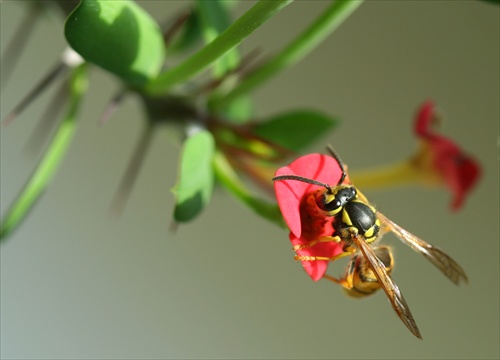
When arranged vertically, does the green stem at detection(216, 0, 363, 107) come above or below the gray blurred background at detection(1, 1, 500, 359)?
below

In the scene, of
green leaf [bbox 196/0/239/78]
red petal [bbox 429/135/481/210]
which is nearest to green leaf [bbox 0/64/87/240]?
green leaf [bbox 196/0/239/78]

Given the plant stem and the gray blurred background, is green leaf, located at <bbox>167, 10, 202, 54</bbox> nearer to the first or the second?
the plant stem

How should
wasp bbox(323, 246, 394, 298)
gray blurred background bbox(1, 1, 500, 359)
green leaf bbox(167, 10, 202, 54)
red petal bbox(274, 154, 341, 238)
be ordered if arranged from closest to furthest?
red petal bbox(274, 154, 341, 238)
wasp bbox(323, 246, 394, 298)
green leaf bbox(167, 10, 202, 54)
gray blurred background bbox(1, 1, 500, 359)

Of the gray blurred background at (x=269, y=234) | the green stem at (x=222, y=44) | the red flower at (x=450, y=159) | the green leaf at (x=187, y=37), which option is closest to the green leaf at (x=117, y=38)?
the green stem at (x=222, y=44)

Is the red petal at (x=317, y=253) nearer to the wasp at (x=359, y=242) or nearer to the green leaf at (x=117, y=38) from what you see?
the wasp at (x=359, y=242)

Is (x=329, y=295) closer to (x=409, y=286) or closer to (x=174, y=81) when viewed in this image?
(x=409, y=286)

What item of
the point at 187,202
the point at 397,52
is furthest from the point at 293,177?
the point at 397,52

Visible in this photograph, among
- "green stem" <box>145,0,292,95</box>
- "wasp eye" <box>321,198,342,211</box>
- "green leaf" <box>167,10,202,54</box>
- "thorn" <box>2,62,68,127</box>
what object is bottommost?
"wasp eye" <box>321,198,342,211</box>

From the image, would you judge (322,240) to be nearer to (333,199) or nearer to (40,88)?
(333,199)

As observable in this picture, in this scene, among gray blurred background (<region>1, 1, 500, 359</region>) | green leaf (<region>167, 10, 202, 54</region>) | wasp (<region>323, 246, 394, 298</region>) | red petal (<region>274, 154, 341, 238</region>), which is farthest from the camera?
gray blurred background (<region>1, 1, 500, 359</region>)
